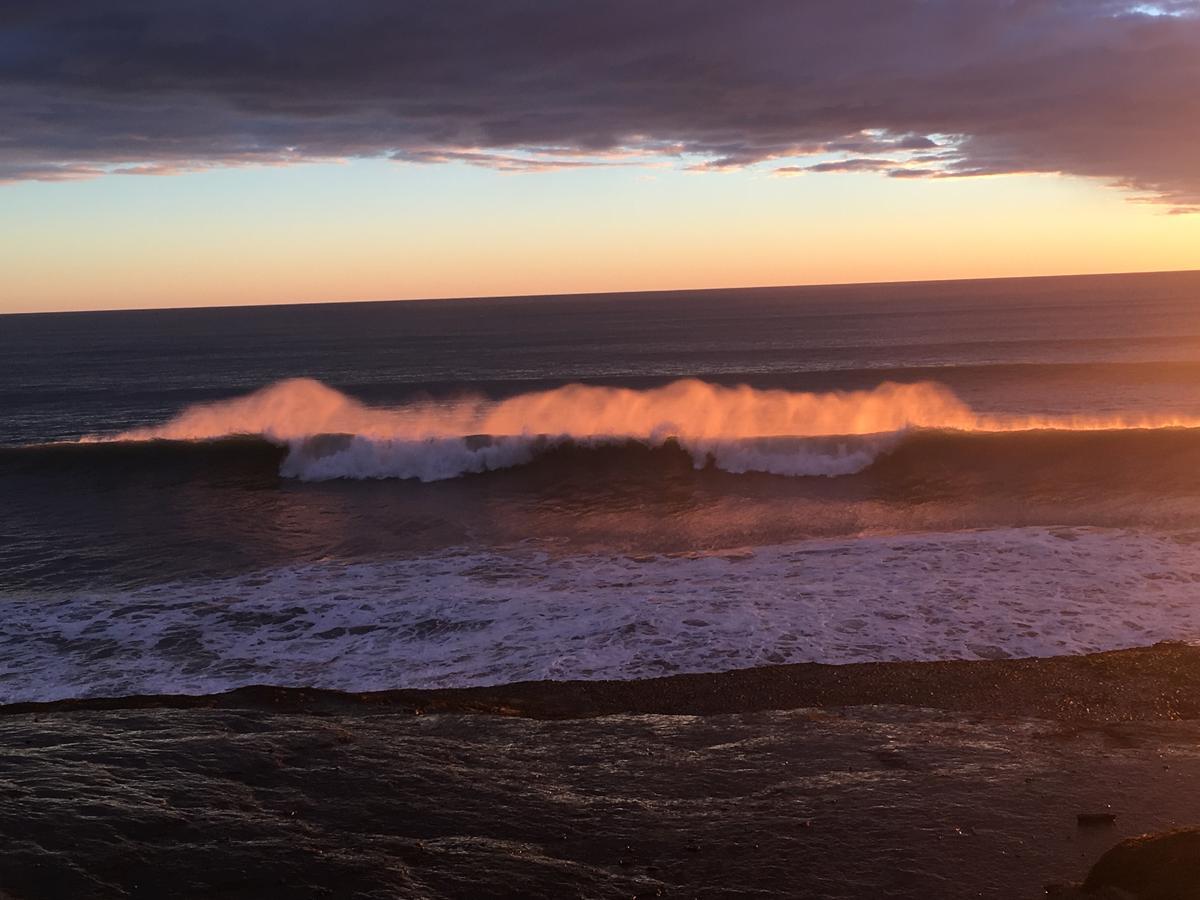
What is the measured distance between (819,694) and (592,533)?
979 centimetres

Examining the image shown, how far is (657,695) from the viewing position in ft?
34.1

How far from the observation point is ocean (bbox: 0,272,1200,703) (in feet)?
39.5

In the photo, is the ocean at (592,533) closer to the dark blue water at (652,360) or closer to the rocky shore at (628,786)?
the rocky shore at (628,786)

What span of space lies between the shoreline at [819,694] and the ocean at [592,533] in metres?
0.35

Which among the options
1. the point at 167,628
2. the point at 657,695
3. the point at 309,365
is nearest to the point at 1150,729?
the point at 657,695

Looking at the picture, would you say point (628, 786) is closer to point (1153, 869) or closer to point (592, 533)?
point (1153, 869)

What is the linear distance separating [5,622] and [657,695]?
937cm

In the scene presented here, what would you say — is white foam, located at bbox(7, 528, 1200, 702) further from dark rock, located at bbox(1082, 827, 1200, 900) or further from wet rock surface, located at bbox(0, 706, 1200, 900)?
dark rock, located at bbox(1082, 827, 1200, 900)

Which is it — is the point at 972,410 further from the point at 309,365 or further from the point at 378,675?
the point at 309,365

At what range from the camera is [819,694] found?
33.7 ft

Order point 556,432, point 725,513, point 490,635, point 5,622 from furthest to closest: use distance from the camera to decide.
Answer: point 556,432 → point 725,513 → point 5,622 → point 490,635

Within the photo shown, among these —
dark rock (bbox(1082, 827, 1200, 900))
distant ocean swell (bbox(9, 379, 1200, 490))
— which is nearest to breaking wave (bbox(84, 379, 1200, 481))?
distant ocean swell (bbox(9, 379, 1200, 490))

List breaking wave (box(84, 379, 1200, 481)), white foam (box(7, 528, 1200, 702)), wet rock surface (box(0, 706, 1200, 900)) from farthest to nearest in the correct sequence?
1. breaking wave (box(84, 379, 1200, 481))
2. white foam (box(7, 528, 1200, 702))
3. wet rock surface (box(0, 706, 1200, 900))

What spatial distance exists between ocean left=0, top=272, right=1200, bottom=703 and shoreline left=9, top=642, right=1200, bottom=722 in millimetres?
352
